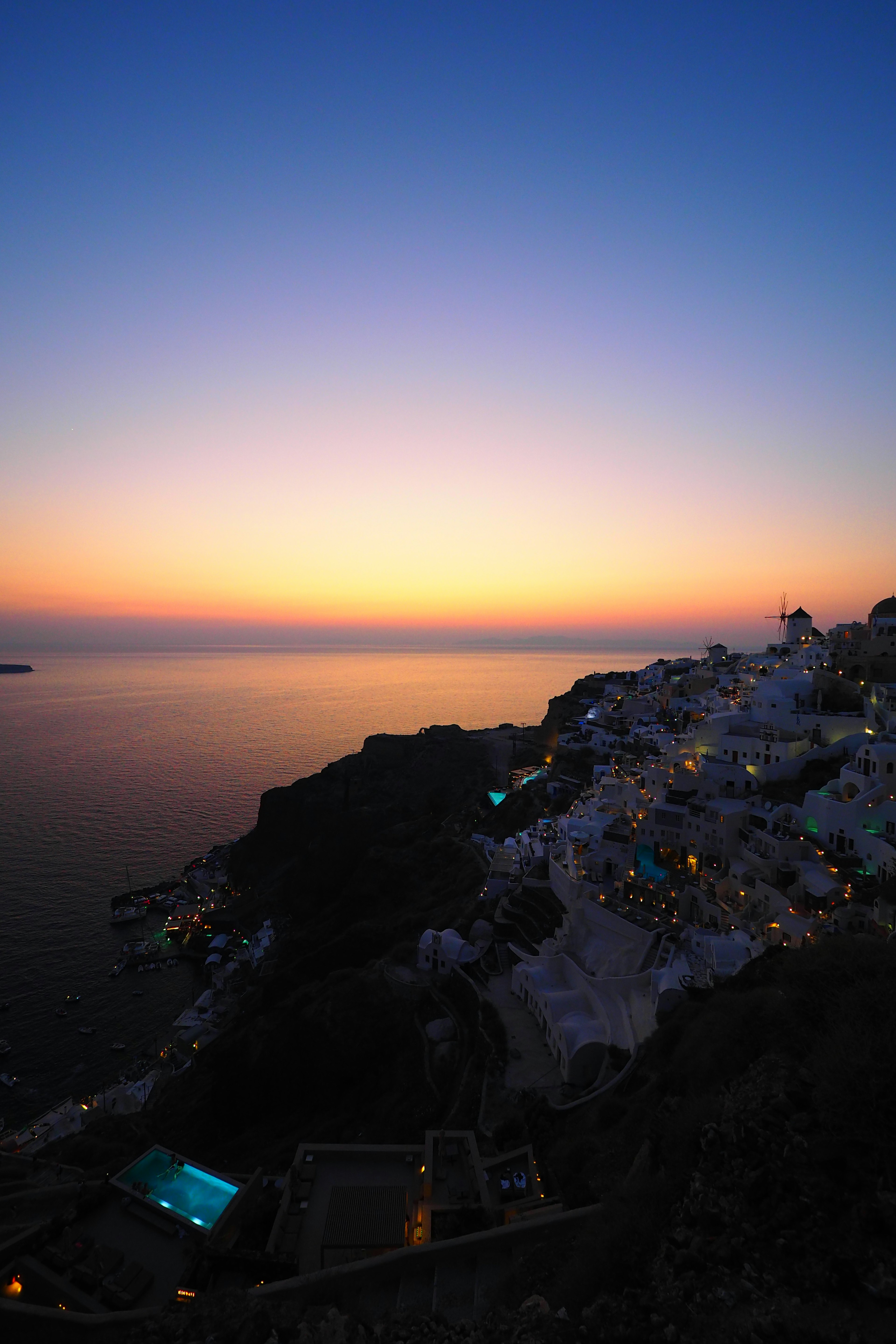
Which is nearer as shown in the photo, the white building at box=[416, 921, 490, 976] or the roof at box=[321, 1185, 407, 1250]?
the roof at box=[321, 1185, 407, 1250]

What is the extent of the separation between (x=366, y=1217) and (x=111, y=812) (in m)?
55.8

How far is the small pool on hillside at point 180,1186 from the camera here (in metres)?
13.4

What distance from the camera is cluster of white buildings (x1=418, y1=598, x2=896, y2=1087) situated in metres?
18.5

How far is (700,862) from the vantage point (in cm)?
2484

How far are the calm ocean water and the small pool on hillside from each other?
1407cm

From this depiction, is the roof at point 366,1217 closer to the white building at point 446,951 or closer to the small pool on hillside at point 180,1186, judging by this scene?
the small pool on hillside at point 180,1186

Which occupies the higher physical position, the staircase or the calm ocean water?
the staircase

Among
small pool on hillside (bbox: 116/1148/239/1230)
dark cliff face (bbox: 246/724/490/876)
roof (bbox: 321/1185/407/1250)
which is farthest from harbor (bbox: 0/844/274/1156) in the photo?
roof (bbox: 321/1185/407/1250)

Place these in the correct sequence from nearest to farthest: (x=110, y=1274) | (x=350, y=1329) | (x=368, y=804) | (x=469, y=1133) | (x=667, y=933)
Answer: (x=350, y=1329) → (x=110, y=1274) → (x=469, y=1133) → (x=667, y=933) → (x=368, y=804)

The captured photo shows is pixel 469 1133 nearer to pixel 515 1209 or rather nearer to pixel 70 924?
pixel 515 1209

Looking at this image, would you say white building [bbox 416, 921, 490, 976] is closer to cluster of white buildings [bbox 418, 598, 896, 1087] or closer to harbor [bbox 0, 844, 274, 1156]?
cluster of white buildings [bbox 418, 598, 896, 1087]

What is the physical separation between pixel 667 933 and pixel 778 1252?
1384 centimetres

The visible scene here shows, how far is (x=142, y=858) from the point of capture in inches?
1929

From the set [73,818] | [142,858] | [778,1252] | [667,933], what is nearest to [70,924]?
[142,858]
